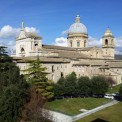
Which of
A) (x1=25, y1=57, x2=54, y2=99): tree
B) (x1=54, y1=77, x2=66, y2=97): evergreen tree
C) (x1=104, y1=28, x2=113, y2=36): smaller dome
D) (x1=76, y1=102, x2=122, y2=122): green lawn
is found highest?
(x1=104, y1=28, x2=113, y2=36): smaller dome

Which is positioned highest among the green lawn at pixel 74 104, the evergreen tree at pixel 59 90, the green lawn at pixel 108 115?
the evergreen tree at pixel 59 90

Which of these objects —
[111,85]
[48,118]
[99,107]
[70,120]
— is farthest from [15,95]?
[111,85]

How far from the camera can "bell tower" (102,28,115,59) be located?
81.9 m

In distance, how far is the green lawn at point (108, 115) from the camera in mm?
39531

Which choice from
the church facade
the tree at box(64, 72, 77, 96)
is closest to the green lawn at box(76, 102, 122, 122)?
the tree at box(64, 72, 77, 96)

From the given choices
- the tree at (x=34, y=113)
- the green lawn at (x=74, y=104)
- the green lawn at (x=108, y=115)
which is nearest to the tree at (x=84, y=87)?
the green lawn at (x=74, y=104)

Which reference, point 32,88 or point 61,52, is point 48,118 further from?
point 61,52

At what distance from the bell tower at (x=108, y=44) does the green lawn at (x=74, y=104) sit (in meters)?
33.3

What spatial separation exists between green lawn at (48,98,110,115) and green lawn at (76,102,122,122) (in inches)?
98.5

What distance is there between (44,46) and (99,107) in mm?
25348

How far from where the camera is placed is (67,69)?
63.3m

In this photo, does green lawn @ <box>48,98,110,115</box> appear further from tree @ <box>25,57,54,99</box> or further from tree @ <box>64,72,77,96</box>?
tree @ <box>64,72,77,96</box>

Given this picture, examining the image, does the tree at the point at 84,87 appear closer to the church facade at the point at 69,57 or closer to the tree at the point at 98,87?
the tree at the point at 98,87

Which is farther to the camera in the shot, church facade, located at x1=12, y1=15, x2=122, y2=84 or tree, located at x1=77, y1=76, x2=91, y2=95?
church facade, located at x1=12, y1=15, x2=122, y2=84
